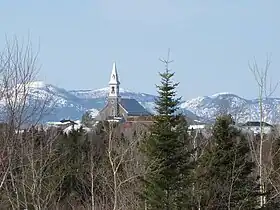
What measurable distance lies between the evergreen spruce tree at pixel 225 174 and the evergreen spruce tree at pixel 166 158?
39.5 inches

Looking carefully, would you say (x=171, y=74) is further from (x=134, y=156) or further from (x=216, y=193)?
(x=134, y=156)

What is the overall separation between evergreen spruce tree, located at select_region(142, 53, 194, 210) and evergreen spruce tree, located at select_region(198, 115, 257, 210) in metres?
1.00

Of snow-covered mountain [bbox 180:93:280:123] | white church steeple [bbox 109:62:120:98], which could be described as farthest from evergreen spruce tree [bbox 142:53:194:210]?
white church steeple [bbox 109:62:120:98]

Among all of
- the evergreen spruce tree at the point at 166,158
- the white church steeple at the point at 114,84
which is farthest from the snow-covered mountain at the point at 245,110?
the white church steeple at the point at 114,84

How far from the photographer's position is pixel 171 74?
1645 centimetres

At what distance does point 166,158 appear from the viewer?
16547 millimetres

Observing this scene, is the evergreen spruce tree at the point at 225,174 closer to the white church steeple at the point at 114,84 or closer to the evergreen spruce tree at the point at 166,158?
the evergreen spruce tree at the point at 166,158

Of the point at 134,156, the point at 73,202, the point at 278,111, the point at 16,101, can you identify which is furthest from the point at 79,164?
the point at 16,101

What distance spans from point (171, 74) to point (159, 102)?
872 mm

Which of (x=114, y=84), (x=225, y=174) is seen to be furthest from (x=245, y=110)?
(x=114, y=84)

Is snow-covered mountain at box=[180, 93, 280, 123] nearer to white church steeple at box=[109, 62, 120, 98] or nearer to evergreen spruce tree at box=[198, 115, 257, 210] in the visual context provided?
evergreen spruce tree at box=[198, 115, 257, 210]

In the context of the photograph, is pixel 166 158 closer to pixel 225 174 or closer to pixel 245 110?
pixel 225 174

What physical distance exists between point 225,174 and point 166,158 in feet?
7.31

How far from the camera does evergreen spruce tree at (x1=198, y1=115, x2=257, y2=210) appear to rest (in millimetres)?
17453
